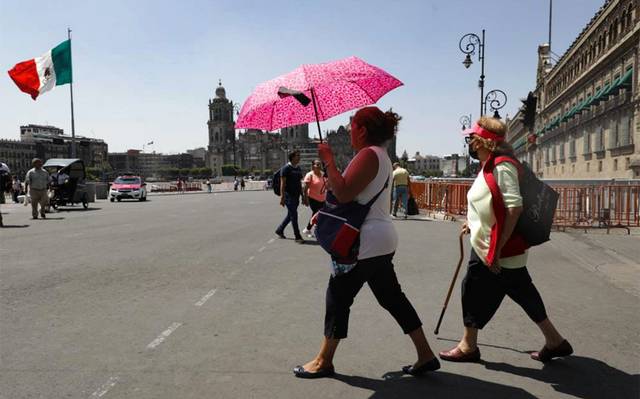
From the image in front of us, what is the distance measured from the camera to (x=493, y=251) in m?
3.48

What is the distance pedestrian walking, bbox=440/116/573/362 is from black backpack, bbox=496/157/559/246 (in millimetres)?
76

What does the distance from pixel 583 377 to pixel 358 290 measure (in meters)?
1.64

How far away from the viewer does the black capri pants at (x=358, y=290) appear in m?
3.34

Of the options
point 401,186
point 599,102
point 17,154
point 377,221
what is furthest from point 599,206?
point 17,154

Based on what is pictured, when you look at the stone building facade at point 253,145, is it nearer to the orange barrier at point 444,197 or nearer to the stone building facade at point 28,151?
the stone building facade at point 28,151

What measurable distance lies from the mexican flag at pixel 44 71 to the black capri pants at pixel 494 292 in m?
25.5

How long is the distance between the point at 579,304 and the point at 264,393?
12.5ft

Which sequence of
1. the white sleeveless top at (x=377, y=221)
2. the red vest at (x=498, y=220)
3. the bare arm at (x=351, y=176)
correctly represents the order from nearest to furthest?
1. the bare arm at (x=351, y=176)
2. the white sleeveless top at (x=377, y=221)
3. the red vest at (x=498, y=220)

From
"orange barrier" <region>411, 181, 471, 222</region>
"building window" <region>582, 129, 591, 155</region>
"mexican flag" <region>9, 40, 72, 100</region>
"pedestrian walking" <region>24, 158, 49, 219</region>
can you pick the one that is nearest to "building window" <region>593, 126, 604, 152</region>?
"building window" <region>582, 129, 591, 155</region>

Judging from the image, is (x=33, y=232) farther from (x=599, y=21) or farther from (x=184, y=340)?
(x=599, y=21)

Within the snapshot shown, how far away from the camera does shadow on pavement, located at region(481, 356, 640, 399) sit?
327 centimetres

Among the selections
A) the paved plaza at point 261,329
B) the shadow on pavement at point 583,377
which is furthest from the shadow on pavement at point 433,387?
the shadow on pavement at point 583,377

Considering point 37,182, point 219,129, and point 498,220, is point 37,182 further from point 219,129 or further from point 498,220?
point 219,129

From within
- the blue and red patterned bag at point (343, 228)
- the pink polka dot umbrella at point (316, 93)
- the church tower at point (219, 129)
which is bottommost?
the blue and red patterned bag at point (343, 228)
